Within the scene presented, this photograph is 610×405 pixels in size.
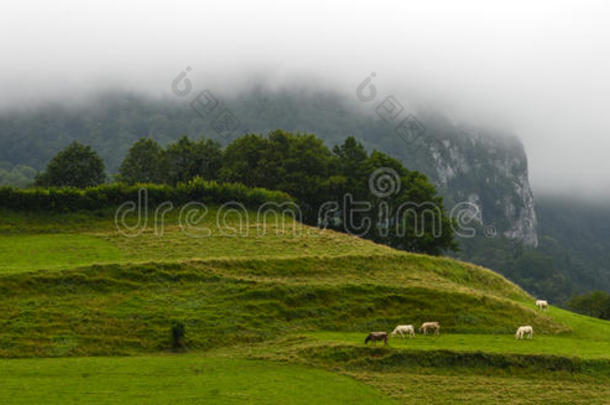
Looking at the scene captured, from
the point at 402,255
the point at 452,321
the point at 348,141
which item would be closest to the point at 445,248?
the point at 348,141

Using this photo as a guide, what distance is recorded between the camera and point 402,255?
5241 centimetres

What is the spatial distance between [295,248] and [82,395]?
29.7m

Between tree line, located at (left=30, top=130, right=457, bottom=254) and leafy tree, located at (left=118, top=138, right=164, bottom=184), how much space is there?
293 centimetres

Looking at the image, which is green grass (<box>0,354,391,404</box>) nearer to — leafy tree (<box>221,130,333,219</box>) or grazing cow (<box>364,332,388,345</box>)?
grazing cow (<box>364,332,388,345</box>)

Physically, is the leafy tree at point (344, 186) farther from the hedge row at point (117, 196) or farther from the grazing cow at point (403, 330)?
the grazing cow at point (403, 330)

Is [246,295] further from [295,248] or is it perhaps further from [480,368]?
[480,368]

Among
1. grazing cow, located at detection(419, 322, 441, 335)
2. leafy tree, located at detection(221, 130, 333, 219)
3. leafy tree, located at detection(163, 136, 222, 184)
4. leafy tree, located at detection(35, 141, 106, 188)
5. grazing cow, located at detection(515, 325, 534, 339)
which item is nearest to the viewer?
grazing cow, located at detection(419, 322, 441, 335)

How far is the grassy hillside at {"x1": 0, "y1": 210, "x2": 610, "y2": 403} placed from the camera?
28.2 m

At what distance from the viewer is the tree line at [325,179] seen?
3317 inches

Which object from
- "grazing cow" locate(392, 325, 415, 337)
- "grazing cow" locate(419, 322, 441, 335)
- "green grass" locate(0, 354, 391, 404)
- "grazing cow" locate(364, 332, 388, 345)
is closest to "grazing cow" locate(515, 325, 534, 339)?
"grazing cow" locate(419, 322, 441, 335)

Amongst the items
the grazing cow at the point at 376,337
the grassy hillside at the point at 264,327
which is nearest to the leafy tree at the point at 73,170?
the grassy hillside at the point at 264,327

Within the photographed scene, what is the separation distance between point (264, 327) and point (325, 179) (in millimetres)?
52775

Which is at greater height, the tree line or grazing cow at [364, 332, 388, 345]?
the tree line

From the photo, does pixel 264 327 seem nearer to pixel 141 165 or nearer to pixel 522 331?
pixel 522 331
